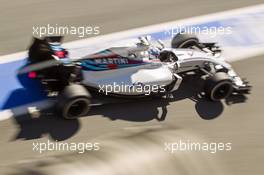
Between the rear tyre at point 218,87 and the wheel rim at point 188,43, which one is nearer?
the rear tyre at point 218,87

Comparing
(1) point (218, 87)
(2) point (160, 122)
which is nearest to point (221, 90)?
(1) point (218, 87)

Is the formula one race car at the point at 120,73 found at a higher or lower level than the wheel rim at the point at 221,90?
higher

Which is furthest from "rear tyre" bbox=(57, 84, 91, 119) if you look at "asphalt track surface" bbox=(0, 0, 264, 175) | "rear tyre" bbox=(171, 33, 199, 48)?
"rear tyre" bbox=(171, 33, 199, 48)

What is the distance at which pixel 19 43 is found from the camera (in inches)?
376

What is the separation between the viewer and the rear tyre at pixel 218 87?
7719 mm

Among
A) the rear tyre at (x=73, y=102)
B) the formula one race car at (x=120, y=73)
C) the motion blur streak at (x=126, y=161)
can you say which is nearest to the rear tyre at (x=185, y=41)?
the formula one race car at (x=120, y=73)

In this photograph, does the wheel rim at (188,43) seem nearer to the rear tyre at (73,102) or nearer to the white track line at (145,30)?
the white track line at (145,30)

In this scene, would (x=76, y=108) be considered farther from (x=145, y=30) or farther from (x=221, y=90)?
(x=145, y=30)

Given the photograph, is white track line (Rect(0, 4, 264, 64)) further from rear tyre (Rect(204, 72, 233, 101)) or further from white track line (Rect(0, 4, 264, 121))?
rear tyre (Rect(204, 72, 233, 101))

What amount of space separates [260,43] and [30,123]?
591 cm

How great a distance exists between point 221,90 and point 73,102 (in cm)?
277

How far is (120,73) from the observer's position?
7621 mm

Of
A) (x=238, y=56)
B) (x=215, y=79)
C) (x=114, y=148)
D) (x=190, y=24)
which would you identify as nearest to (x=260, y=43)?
(x=238, y=56)

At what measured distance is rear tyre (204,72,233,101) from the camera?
772 cm
